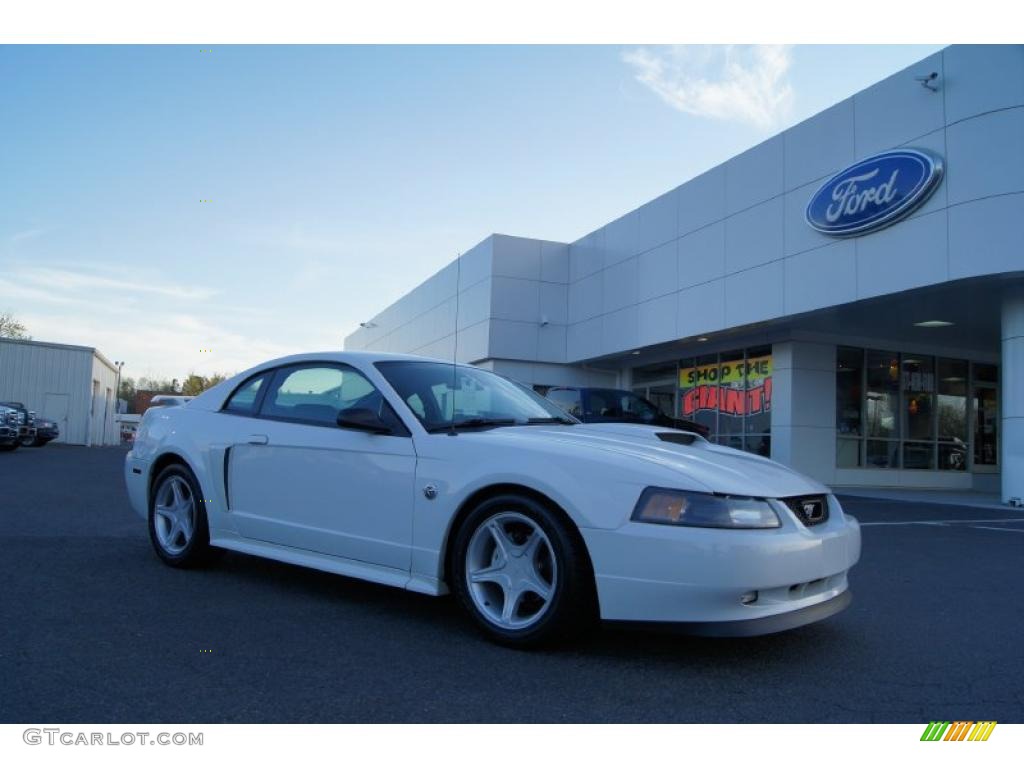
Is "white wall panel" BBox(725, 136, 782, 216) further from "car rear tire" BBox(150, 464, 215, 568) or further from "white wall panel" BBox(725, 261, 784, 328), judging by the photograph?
"car rear tire" BBox(150, 464, 215, 568)

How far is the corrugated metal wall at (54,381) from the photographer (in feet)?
112

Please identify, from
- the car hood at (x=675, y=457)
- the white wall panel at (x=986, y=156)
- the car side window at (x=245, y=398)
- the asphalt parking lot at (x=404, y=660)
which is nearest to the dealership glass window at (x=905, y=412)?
the white wall panel at (x=986, y=156)

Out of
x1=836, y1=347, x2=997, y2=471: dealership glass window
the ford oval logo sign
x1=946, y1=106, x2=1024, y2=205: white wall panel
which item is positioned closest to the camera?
x1=946, y1=106, x2=1024, y2=205: white wall panel

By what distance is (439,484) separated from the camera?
12.5ft

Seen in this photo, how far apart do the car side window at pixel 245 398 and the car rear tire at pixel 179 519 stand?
497 mm

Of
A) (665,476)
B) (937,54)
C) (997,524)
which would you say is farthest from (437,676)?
(937,54)

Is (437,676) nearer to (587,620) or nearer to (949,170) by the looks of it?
(587,620)

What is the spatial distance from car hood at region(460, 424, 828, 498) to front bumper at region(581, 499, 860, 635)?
19cm

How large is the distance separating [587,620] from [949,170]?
11911 millimetres

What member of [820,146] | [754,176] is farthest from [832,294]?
[754,176]

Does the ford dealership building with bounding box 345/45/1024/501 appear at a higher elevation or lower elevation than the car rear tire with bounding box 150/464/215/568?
higher

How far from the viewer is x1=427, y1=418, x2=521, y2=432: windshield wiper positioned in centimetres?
411
